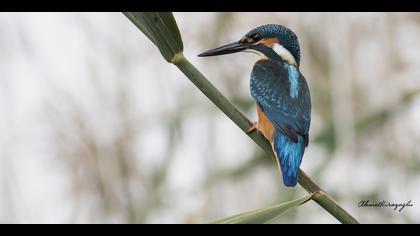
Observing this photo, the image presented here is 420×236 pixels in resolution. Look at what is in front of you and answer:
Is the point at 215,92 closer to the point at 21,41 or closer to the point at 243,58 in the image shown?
the point at 243,58

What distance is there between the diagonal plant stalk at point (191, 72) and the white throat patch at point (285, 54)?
0.20 m

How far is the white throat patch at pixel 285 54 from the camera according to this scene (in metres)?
0.93

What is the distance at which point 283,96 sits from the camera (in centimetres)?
98

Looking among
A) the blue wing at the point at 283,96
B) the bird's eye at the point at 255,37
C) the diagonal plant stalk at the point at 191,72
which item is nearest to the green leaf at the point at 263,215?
the diagonal plant stalk at the point at 191,72

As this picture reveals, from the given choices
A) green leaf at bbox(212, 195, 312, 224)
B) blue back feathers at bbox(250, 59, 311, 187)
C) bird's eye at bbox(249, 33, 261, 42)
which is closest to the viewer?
green leaf at bbox(212, 195, 312, 224)

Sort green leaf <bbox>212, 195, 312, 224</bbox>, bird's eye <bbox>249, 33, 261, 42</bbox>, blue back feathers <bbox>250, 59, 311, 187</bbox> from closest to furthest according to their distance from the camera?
1. green leaf <bbox>212, 195, 312, 224</bbox>
2. blue back feathers <bbox>250, 59, 311, 187</bbox>
3. bird's eye <bbox>249, 33, 261, 42</bbox>

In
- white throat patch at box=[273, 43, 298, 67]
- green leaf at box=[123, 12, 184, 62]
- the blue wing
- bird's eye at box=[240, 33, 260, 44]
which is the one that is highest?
green leaf at box=[123, 12, 184, 62]

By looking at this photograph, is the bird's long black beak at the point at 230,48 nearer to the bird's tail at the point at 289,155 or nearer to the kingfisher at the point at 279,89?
the kingfisher at the point at 279,89

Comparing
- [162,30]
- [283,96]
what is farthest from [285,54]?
[162,30]

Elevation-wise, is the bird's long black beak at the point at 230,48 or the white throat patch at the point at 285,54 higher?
the bird's long black beak at the point at 230,48

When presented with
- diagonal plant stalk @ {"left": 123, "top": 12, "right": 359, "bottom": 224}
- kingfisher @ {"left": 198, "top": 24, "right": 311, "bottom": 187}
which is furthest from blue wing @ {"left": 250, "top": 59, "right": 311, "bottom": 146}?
diagonal plant stalk @ {"left": 123, "top": 12, "right": 359, "bottom": 224}

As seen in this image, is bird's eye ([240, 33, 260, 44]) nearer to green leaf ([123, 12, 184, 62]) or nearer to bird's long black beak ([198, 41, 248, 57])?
bird's long black beak ([198, 41, 248, 57])

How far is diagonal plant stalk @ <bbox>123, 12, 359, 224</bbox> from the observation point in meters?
0.72

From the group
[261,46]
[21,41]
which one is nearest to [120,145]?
[21,41]
